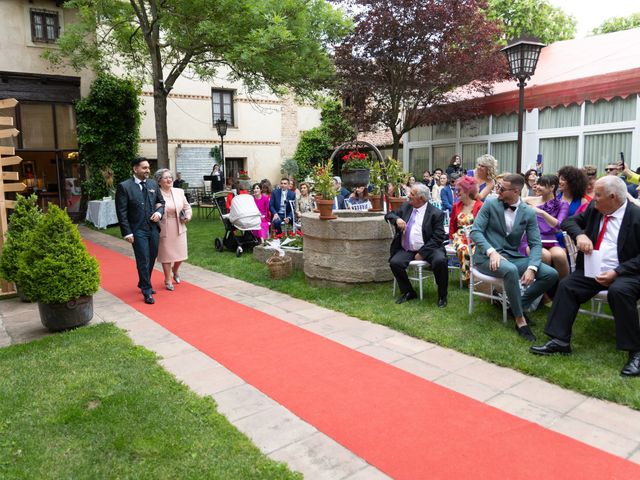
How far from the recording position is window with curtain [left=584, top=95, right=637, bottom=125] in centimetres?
1048

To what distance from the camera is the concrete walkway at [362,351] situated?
9.43ft

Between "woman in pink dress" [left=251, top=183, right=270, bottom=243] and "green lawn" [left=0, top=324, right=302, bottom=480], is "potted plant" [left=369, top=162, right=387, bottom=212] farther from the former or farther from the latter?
"green lawn" [left=0, top=324, right=302, bottom=480]

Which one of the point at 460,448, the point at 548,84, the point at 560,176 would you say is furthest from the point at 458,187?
the point at 548,84

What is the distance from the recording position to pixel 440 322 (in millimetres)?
5164

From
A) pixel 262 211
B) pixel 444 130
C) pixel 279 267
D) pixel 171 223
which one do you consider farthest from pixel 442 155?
pixel 171 223

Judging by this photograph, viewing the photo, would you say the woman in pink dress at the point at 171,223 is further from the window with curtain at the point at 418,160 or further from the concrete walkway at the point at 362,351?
the window with curtain at the point at 418,160

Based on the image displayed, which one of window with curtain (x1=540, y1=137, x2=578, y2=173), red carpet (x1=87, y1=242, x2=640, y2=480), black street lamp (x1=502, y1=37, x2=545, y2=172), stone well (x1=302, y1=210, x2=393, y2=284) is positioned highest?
black street lamp (x1=502, y1=37, x2=545, y2=172)

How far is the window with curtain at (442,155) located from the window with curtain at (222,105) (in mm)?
10515

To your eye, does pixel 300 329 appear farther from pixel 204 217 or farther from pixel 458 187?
pixel 204 217

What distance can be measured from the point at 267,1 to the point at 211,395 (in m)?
10.5

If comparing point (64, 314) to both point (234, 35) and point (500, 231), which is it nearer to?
point (500, 231)

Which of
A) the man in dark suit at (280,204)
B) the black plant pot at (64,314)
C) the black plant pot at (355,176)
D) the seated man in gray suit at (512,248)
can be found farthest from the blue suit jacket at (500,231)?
the man in dark suit at (280,204)

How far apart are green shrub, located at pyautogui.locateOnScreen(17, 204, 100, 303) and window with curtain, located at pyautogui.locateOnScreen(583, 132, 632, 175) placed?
11.1 m

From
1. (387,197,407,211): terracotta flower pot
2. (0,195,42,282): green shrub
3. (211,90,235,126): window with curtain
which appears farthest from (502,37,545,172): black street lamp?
(211,90,235,126): window with curtain
